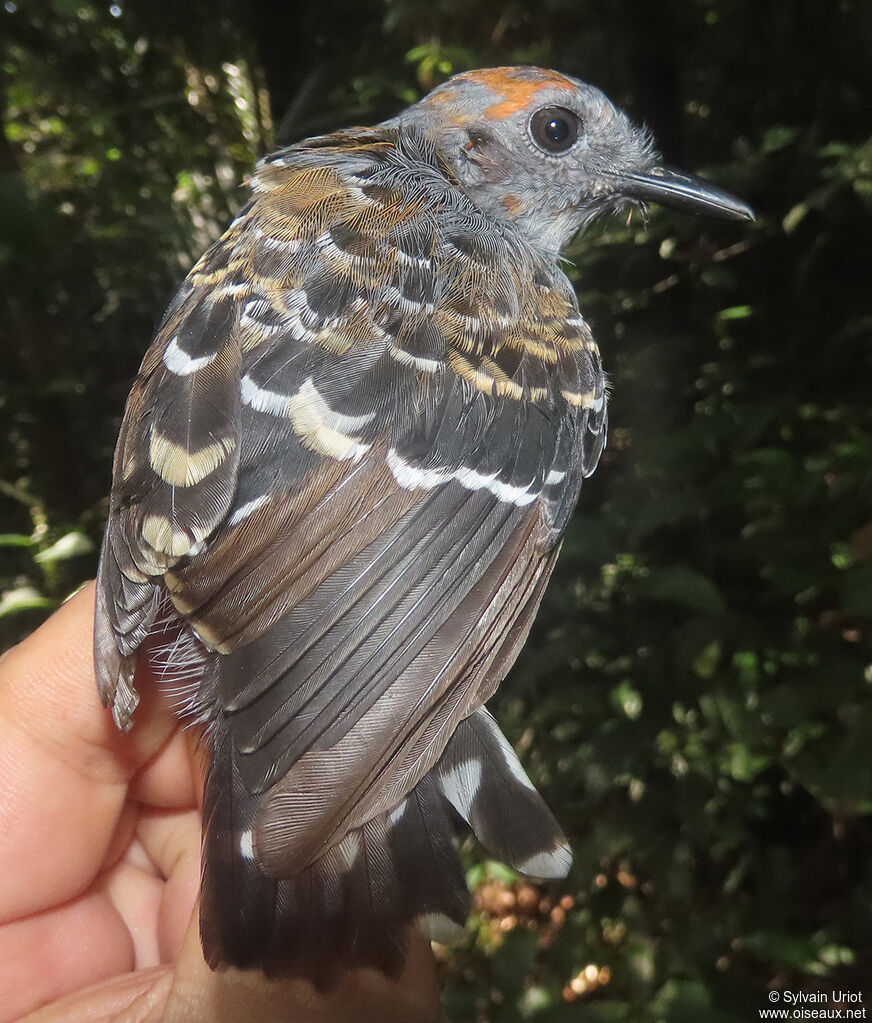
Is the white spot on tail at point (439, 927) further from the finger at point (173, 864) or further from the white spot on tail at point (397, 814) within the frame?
the finger at point (173, 864)

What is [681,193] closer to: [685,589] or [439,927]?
[685,589]

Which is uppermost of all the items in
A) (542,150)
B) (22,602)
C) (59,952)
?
(542,150)

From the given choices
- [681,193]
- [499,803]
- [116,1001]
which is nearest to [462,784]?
[499,803]

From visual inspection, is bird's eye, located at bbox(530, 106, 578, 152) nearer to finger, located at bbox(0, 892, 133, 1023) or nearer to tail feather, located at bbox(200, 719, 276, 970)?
tail feather, located at bbox(200, 719, 276, 970)

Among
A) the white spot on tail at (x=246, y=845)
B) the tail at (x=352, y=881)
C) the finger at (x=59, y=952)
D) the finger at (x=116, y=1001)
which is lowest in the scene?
the finger at (x=59, y=952)

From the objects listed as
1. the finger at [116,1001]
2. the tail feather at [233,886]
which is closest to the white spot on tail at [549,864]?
the tail feather at [233,886]
